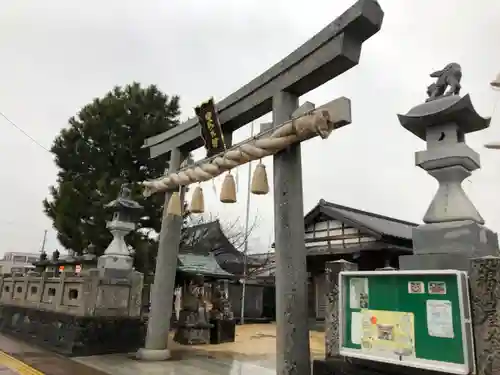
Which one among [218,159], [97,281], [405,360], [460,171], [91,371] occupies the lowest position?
[91,371]

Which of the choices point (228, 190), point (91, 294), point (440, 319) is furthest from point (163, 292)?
point (440, 319)

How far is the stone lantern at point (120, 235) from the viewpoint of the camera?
10.9 m

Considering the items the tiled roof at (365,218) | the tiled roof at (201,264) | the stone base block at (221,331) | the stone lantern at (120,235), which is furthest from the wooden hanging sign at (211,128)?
the tiled roof at (201,264)

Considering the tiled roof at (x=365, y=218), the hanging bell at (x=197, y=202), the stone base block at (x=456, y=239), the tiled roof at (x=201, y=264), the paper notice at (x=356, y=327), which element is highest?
the tiled roof at (x=365, y=218)

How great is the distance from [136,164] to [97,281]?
7.84 meters

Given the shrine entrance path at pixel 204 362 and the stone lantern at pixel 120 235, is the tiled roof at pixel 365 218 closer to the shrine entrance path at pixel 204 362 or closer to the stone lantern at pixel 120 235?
the shrine entrance path at pixel 204 362

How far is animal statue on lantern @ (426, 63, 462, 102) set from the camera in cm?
448

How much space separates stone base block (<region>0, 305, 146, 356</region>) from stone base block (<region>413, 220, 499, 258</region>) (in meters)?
8.53

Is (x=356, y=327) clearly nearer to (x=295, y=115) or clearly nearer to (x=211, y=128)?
(x=295, y=115)

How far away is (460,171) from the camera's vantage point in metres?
4.24

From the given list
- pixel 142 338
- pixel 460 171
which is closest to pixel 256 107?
pixel 460 171

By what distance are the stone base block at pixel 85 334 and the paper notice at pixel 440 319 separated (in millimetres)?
8642

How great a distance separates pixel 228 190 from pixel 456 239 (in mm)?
4128

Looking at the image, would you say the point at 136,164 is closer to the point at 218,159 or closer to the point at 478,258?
the point at 218,159
